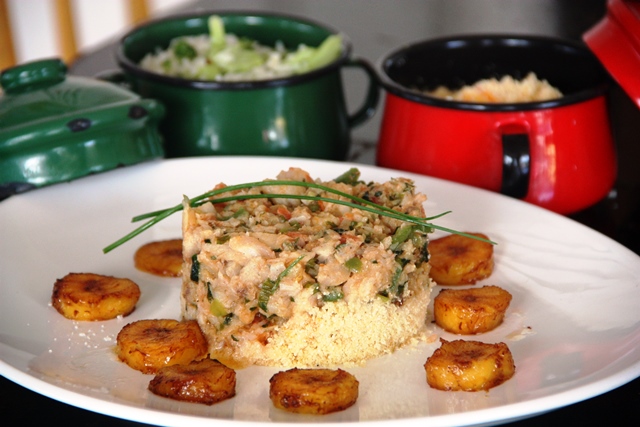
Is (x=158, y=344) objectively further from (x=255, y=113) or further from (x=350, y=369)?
(x=255, y=113)

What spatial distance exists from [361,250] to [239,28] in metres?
1.43

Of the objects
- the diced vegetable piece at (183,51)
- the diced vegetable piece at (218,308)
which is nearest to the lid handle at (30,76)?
the diced vegetable piece at (183,51)

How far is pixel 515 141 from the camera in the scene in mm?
2107

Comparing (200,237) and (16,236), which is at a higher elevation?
(200,237)

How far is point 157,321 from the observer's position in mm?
1747

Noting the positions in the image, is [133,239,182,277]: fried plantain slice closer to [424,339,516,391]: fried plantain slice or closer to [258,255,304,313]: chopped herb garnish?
[258,255,304,313]: chopped herb garnish

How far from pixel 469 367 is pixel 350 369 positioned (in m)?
0.26

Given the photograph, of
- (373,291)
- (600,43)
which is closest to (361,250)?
(373,291)

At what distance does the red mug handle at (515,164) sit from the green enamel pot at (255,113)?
546 mm

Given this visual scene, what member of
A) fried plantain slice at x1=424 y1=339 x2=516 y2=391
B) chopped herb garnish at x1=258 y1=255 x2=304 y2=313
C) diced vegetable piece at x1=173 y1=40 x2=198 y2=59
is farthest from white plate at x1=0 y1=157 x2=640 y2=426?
diced vegetable piece at x1=173 y1=40 x2=198 y2=59

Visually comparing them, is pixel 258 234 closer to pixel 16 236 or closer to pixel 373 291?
pixel 373 291

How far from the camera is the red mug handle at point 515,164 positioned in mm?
2107

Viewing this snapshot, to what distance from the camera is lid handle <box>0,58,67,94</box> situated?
226 centimetres

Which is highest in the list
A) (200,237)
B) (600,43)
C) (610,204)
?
(600,43)
